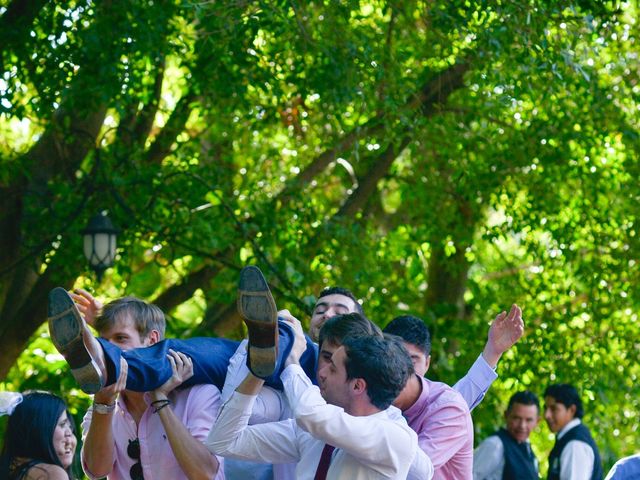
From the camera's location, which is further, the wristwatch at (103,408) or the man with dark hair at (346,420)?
the wristwatch at (103,408)

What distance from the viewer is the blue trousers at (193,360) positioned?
4.55 metres

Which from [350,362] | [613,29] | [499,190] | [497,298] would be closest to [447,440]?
[350,362]

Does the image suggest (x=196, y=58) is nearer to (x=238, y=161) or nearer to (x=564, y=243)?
(x=238, y=161)

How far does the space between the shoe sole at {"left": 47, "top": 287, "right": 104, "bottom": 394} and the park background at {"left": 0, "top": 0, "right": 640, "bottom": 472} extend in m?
4.87

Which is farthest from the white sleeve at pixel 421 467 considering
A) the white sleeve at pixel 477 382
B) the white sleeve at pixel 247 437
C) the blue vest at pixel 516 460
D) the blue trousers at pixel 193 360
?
the blue vest at pixel 516 460

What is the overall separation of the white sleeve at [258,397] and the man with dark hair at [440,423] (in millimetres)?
485

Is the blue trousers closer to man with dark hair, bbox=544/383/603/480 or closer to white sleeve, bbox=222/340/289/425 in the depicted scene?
white sleeve, bbox=222/340/289/425

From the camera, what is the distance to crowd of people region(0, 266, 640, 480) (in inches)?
167

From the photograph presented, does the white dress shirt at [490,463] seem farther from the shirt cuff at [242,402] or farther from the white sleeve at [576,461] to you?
the shirt cuff at [242,402]

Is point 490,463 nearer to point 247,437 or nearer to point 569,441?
point 569,441

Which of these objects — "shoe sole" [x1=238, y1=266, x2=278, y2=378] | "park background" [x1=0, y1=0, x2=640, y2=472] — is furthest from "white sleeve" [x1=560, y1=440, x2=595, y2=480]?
"shoe sole" [x1=238, y1=266, x2=278, y2=378]

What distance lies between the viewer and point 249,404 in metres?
4.47

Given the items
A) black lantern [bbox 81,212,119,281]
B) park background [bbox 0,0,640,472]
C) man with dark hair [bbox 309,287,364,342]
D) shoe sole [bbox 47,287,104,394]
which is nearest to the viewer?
shoe sole [bbox 47,287,104,394]

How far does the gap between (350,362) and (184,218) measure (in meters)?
6.39
